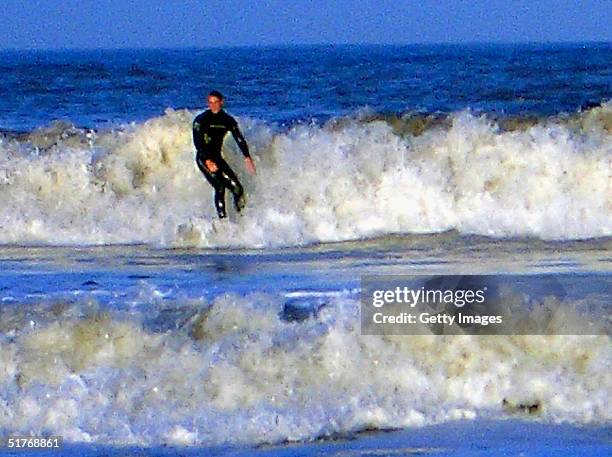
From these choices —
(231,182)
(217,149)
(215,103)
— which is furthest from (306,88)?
(215,103)

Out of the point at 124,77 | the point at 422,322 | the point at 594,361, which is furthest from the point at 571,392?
the point at 124,77

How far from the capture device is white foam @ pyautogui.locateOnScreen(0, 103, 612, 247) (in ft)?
51.1

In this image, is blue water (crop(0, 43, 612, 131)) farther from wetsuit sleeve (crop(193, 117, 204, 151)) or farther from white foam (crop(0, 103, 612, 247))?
wetsuit sleeve (crop(193, 117, 204, 151))

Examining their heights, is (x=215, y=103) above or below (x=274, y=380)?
above

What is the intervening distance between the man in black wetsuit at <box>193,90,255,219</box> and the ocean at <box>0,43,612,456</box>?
0.32 meters

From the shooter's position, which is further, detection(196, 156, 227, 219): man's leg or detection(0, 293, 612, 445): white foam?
detection(196, 156, 227, 219): man's leg

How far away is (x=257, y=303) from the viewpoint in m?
9.89

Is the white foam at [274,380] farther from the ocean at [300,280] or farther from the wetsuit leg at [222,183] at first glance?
the wetsuit leg at [222,183]

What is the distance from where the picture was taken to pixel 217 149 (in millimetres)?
15047

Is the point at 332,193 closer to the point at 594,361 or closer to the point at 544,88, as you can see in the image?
the point at 594,361

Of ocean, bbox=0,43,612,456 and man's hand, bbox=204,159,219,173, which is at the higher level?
man's hand, bbox=204,159,219,173

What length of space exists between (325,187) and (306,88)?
18066 millimetres

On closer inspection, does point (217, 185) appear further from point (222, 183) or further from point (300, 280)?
point (300, 280)

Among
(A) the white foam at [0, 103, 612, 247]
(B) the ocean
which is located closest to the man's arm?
(B) the ocean
